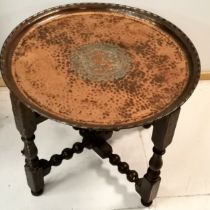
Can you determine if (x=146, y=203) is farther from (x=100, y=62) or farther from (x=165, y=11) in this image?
(x=165, y=11)

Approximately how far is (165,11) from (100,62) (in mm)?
533

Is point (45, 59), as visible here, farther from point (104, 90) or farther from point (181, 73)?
point (181, 73)

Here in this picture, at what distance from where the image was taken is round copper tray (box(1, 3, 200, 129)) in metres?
0.98

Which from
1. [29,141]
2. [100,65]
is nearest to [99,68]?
[100,65]

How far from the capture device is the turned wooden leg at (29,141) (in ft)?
3.43

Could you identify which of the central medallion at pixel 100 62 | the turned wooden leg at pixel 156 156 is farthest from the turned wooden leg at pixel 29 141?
the turned wooden leg at pixel 156 156

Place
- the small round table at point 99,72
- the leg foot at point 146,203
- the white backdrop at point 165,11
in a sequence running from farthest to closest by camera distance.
Answer: the white backdrop at point 165,11
the leg foot at point 146,203
the small round table at point 99,72

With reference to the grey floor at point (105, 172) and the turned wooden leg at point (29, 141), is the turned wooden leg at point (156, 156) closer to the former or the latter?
the grey floor at point (105, 172)

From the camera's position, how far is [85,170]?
57.4 inches

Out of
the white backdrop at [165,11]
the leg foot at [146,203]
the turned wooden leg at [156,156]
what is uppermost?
the white backdrop at [165,11]

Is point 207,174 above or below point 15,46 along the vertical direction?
below

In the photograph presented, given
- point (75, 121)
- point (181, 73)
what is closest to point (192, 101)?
→ point (181, 73)

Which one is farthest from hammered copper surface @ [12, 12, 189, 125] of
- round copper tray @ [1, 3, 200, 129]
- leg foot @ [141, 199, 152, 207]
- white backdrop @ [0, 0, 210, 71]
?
leg foot @ [141, 199, 152, 207]

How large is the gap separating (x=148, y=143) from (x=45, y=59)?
61 cm
